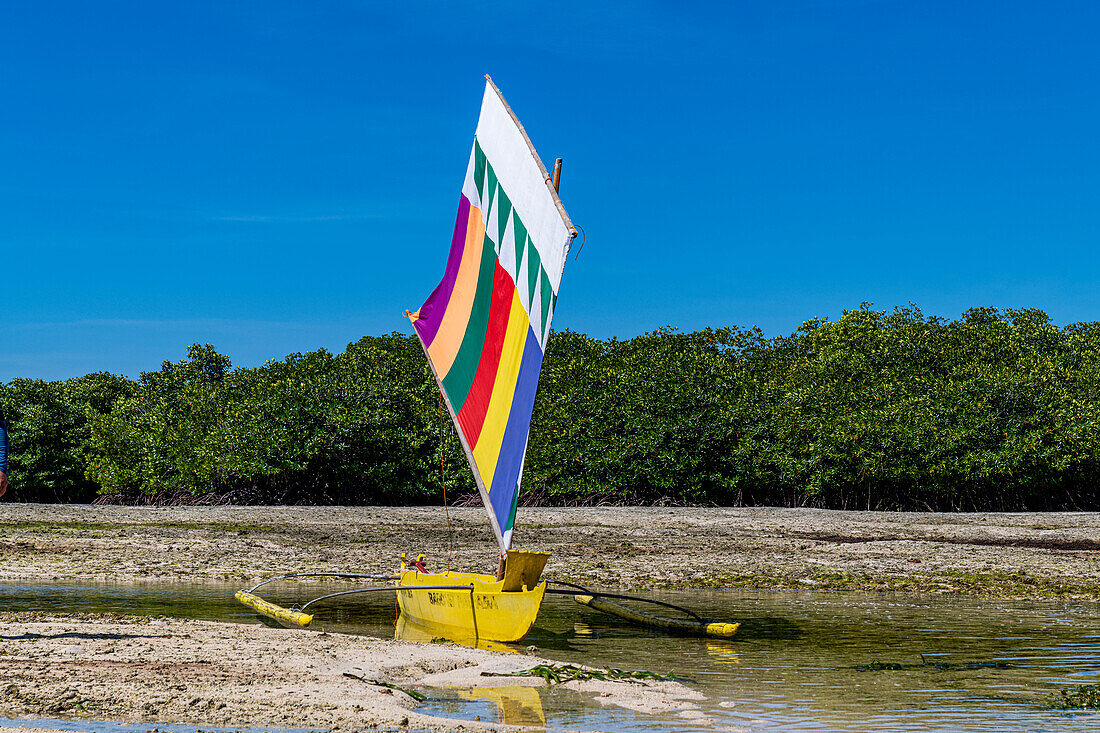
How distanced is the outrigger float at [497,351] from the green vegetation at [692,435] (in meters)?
27.0

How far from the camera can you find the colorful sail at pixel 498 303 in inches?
496

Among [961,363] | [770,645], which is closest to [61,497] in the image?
[961,363]

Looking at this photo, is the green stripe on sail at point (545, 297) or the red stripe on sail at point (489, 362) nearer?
the green stripe on sail at point (545, 297)

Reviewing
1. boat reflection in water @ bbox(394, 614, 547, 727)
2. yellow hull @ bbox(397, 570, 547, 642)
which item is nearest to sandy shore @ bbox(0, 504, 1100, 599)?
yellow hull @ bbox(397, 570, 547, 642)

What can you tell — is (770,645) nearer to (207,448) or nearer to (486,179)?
(486,179)

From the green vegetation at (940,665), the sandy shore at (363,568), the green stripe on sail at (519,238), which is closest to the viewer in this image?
the sandy shore at (363,568)

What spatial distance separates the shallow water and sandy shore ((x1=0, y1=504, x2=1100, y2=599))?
6.82 feet

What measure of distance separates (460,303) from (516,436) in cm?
270

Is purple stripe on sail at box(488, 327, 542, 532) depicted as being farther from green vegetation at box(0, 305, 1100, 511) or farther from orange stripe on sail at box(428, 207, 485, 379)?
green vegetation at box(0, 305, 1100, 511)

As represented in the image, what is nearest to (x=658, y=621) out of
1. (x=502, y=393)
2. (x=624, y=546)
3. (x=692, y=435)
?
(x=502, y=393)

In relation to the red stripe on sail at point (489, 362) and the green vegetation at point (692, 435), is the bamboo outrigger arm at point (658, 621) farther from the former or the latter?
the green vegetation at point (692, 435)

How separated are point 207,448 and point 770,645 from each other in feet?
110

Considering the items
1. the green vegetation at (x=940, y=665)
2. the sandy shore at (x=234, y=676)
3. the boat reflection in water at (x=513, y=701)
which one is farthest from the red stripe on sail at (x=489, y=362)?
the green vegetation at (x=940, y=665)

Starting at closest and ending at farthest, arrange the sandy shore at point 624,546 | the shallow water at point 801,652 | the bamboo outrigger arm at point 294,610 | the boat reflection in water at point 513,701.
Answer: the boat reflection in water at point 513,701, the shallow water at point 801,652, the bamboo outrigger arm at point 294,610, the sandy shore at point 624,546
